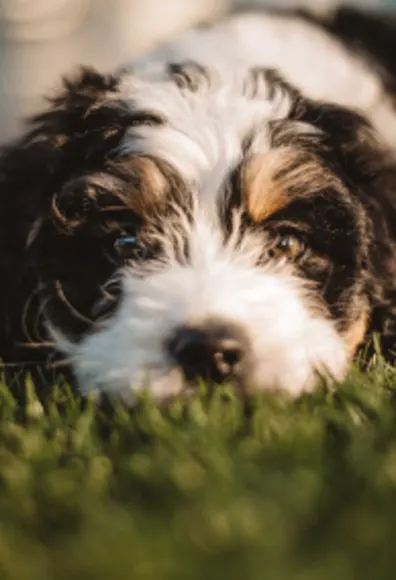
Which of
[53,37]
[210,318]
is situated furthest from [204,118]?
[53,37]

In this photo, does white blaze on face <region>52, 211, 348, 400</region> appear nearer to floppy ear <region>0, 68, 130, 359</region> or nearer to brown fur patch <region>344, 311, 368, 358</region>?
brown fur patch <region>344, 311, 368, 358</region>

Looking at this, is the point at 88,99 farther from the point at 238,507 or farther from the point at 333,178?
the point at 238,507

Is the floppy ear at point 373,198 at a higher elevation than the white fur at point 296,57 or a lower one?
lower

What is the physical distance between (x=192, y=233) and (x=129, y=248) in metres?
0.22

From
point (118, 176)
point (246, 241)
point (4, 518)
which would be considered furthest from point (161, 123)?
point (4, 518)

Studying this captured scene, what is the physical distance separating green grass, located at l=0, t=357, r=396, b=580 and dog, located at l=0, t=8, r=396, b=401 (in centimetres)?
27

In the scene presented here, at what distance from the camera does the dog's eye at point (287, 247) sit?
10.8ft

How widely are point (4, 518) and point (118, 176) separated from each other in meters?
1.50

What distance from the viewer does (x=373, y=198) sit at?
140 inches

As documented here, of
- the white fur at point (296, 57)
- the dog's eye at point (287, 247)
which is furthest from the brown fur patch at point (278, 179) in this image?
the white fur at point (296, 57)

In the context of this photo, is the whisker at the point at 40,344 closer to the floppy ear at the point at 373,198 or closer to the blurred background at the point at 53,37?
the floppy ear at the point at 373,198

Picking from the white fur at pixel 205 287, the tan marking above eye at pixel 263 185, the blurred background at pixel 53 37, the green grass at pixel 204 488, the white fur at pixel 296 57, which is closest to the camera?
the green grass at pixel 204 488

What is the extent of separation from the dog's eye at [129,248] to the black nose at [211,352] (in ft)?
1.87

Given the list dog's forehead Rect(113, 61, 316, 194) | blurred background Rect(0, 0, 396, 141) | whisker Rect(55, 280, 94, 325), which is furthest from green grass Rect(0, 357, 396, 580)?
blurred background Rect(0, 0, 396, 141)
